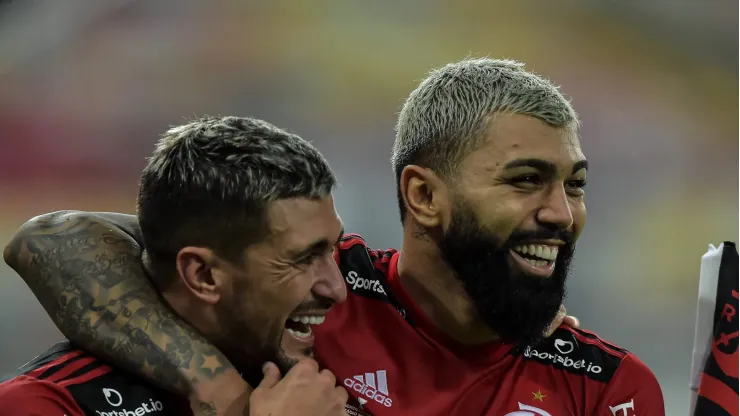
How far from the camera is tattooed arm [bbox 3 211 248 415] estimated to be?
1883 millimetres

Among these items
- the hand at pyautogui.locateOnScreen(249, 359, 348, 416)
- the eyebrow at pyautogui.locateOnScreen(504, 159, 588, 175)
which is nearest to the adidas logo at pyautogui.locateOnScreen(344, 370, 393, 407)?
the hand at pyautogui.locateOnScreen(249, 359, 348, 416)

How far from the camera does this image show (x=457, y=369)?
225 cm

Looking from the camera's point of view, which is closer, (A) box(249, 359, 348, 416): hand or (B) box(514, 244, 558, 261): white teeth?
(A) box(249, 359, 348, 416): hand

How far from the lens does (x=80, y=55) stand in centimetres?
610

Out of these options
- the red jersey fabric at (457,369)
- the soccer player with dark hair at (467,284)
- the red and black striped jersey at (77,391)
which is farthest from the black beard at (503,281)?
the red and black striped jersey at (77,391)

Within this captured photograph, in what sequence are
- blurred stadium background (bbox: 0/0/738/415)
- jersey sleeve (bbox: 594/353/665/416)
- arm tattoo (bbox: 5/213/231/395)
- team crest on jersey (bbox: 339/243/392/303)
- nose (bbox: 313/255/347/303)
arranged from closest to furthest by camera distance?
arm tattoo (bbox: 5/213/231/395) < nose (bbox: 313/255/347/303) < jersey sleeve (bbox: 594/353/665/416) < team crest on jersey (bbox: 339/243/392/303) < blurred stadium background (bbox: 0/0/738/415)

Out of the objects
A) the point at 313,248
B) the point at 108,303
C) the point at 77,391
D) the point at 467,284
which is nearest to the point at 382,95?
the point at 467,284

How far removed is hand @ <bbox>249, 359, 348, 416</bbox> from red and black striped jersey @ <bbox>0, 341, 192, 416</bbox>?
0.79 ft

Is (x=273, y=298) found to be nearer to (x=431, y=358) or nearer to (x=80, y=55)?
(x=431, y=358)

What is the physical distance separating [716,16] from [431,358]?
5.26m

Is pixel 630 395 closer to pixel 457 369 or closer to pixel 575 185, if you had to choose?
pixel 457 369

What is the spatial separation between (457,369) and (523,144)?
63cm

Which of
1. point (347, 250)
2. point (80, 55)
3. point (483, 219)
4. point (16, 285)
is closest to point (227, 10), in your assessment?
point (80, 55)

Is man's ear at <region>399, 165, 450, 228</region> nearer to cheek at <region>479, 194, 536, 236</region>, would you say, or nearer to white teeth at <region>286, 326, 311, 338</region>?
cheek at <region>479, 194, 536, 236</region>
